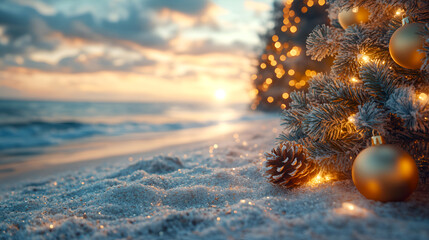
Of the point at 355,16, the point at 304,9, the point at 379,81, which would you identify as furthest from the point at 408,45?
the point at 304,9

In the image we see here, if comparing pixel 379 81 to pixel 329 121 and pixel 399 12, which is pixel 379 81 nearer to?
pixel 329 121

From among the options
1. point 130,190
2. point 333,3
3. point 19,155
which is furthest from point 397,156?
point 19,155

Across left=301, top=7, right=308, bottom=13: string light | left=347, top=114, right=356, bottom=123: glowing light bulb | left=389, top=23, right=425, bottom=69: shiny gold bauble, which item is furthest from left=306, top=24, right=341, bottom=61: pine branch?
left=301, top=7, right=308, bottom=13: string light

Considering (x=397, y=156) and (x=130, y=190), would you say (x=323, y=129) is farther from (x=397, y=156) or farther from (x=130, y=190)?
(x=130, y=190)

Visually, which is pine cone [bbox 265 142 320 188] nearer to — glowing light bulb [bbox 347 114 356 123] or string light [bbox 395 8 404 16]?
glowing light bulb [bbox 347 114 356 123]

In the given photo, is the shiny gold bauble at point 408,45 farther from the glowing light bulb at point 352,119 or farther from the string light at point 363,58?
the glowing light bulb at point 352,119
